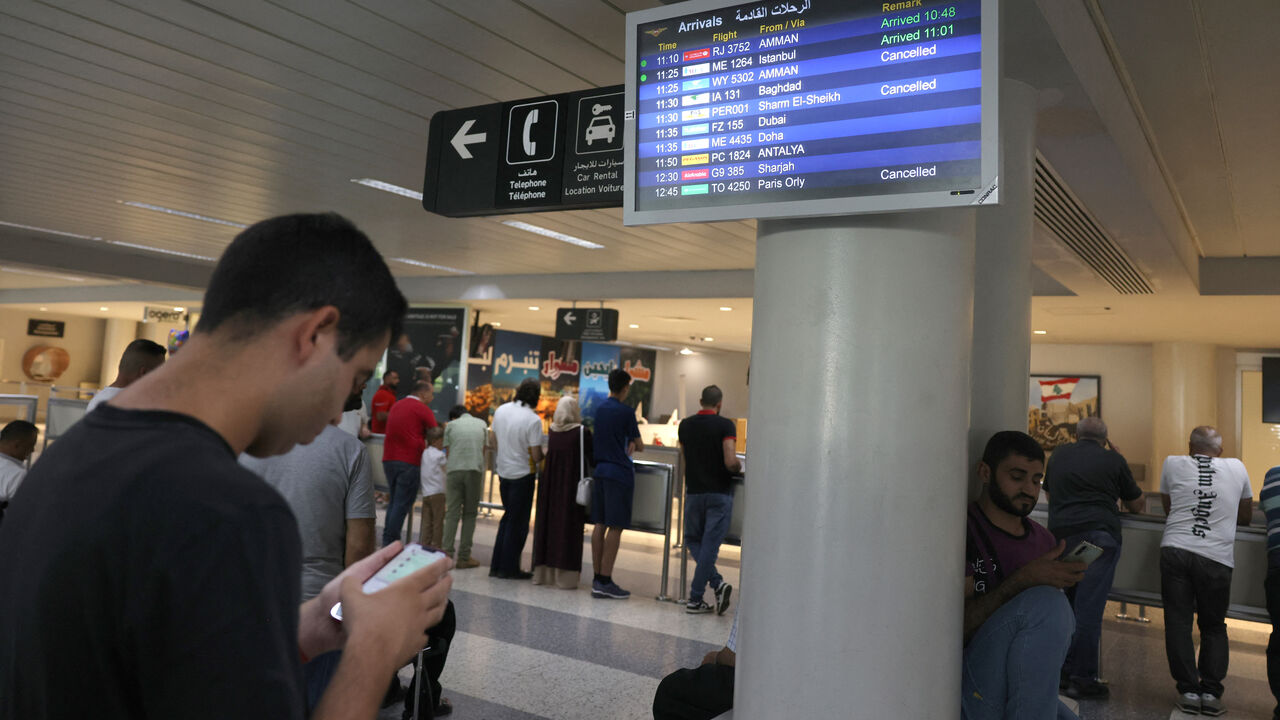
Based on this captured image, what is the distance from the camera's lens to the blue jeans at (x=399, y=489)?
7.53 m

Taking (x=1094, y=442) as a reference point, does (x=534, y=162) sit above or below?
above

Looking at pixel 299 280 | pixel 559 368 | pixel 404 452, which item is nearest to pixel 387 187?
pixel 404 452

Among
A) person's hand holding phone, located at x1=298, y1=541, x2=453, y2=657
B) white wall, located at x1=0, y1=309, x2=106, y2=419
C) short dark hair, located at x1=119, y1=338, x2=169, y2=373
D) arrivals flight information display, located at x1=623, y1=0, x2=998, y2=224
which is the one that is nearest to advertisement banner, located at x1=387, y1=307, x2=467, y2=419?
short dark hair, located at x1=119, y1=338, x2=169, y2=373

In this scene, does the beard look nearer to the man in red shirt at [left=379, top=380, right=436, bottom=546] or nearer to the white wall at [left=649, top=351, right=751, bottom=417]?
the man in red shirt at [left=379, top=380, right=436, bottom=546]

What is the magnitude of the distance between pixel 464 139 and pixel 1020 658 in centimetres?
342

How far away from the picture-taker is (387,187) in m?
7.19

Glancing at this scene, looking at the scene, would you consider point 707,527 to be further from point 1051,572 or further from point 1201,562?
point 1051,572

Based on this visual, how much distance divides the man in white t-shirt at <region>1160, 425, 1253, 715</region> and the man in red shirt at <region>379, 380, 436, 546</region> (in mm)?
5641

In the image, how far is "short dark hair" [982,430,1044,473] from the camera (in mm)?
2758

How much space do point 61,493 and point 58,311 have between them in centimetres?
2874

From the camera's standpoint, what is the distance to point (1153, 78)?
4.55 m

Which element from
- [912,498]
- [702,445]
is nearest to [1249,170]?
[702,445]

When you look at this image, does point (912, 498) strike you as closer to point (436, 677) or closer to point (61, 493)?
point (61, 493)

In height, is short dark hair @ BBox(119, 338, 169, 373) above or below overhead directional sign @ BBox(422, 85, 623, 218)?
below
